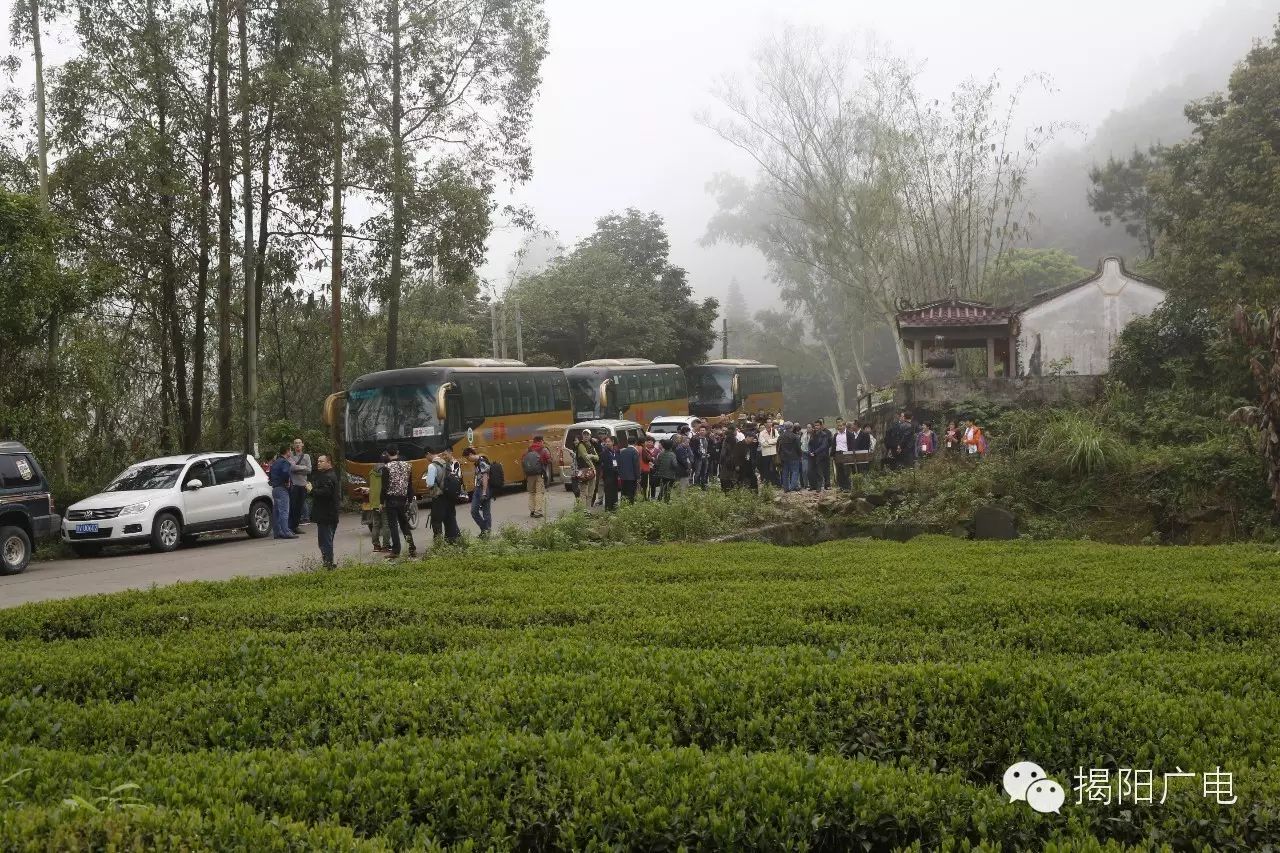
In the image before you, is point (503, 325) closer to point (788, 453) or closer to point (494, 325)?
point (494, 325)

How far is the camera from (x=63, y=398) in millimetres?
20359

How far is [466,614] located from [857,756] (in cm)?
472

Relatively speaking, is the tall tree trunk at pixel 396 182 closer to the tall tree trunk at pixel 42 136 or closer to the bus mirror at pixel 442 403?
the bus mirror at pixel 442 403

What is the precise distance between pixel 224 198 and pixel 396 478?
1149 cm

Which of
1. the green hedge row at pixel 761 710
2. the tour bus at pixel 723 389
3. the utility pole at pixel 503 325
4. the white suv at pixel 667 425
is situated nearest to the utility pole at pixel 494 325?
the utility pole at pixel 503 325

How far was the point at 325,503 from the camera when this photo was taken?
1482 cm

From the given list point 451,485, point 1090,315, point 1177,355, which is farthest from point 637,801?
point 1090,315

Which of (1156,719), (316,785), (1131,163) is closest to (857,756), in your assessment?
(1156,719)

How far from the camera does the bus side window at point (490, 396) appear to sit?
1088 inches

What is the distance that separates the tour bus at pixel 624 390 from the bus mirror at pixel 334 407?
9.71m

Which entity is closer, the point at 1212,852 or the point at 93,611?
the point at 1212,852

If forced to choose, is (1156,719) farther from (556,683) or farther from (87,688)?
(87,688)

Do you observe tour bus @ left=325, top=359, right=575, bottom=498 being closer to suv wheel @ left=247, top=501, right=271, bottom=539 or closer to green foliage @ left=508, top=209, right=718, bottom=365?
suv wheel @ left=247, top=501, right=271, bottom=539

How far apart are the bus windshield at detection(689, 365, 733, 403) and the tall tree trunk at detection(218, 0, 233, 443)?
78.9 ft
